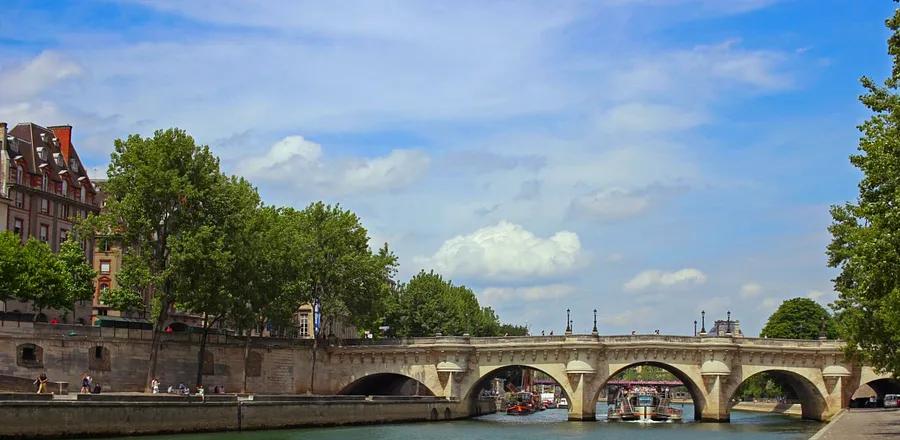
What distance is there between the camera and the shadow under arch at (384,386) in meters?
94.7

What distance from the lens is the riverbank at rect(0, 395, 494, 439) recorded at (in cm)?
4981

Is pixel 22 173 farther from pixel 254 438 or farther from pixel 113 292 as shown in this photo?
pixel 254 438

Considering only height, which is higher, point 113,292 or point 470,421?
point 113,292

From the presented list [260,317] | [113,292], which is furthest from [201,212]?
[113,292]

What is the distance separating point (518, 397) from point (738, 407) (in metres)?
40.6

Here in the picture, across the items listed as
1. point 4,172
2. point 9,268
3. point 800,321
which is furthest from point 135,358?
point 800,321

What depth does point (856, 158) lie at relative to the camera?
44094 mm

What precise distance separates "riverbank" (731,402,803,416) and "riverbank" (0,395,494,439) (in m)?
49.4

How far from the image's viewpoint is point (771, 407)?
134 metres

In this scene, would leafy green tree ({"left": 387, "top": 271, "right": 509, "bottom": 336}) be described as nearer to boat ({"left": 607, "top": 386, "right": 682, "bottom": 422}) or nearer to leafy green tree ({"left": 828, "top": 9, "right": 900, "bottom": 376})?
boat ({"left": 607, "top": 386, "right": 682, "bottom": 422})

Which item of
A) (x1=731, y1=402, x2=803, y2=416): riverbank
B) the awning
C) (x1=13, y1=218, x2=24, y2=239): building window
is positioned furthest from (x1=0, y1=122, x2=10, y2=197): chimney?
(x1=731, y1=402, x2=803, y2=416): riverbank

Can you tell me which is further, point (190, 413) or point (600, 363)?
point (600, 363)

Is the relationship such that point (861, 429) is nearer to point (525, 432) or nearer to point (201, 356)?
point (525, 432)

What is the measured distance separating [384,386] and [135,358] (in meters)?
33.9
